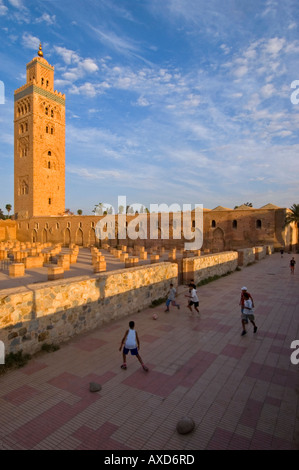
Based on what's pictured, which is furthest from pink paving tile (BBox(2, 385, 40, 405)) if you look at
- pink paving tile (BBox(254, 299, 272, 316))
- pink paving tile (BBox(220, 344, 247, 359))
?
pink paving tile (BBox(254, 299, 272, 316))

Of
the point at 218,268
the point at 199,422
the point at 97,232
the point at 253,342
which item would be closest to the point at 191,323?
the point at 253,342

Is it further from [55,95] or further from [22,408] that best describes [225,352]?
[55,95]

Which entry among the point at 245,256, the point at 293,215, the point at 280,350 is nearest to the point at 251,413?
the point at 280,350

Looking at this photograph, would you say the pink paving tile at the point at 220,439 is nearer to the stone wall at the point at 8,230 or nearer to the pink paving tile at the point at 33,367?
the pink paving tile at the point at 33,367

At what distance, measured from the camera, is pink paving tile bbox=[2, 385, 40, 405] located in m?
3.85

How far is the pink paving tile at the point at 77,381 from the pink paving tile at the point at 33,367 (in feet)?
1.47

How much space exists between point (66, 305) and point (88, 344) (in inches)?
35.7

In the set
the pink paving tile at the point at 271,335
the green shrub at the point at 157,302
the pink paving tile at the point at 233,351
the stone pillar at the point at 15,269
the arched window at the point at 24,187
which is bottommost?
the pink paving tile at the point at 271,335

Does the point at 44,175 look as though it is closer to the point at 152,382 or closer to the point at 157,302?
the point at 157,302

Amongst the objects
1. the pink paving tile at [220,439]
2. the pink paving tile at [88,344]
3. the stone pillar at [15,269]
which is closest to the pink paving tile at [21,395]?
the pink paving tile at [88,344]

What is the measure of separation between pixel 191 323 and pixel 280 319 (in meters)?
2.45

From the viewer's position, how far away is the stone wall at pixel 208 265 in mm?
11602

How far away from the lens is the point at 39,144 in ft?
146

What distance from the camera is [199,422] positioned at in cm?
342
